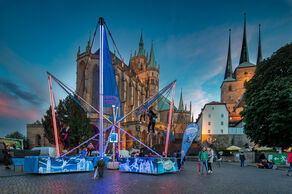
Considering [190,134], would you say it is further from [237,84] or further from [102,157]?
[237,84]

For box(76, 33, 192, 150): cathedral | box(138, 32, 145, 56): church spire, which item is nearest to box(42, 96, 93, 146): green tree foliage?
box(76, 33, 192, 150): cathedral

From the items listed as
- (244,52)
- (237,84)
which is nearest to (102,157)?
(237,84)

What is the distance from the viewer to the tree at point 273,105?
2095 cm

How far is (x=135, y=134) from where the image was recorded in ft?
180

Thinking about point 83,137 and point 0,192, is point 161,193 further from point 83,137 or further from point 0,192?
point 83,137

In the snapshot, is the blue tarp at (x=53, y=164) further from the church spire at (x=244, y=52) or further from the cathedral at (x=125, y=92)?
the church spire at (x=244, y=52)

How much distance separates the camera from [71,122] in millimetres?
35656

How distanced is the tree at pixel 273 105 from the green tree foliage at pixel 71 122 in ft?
77.8

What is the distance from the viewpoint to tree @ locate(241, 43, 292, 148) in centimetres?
2095

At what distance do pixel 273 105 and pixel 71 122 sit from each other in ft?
89.9

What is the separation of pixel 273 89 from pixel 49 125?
30.7 metres

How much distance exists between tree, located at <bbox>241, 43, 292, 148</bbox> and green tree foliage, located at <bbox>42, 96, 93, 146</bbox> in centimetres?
2373

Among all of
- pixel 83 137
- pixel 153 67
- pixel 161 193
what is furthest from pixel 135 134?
pixel 153 67

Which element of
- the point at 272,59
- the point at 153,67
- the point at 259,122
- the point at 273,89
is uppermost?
the point at 153,67
